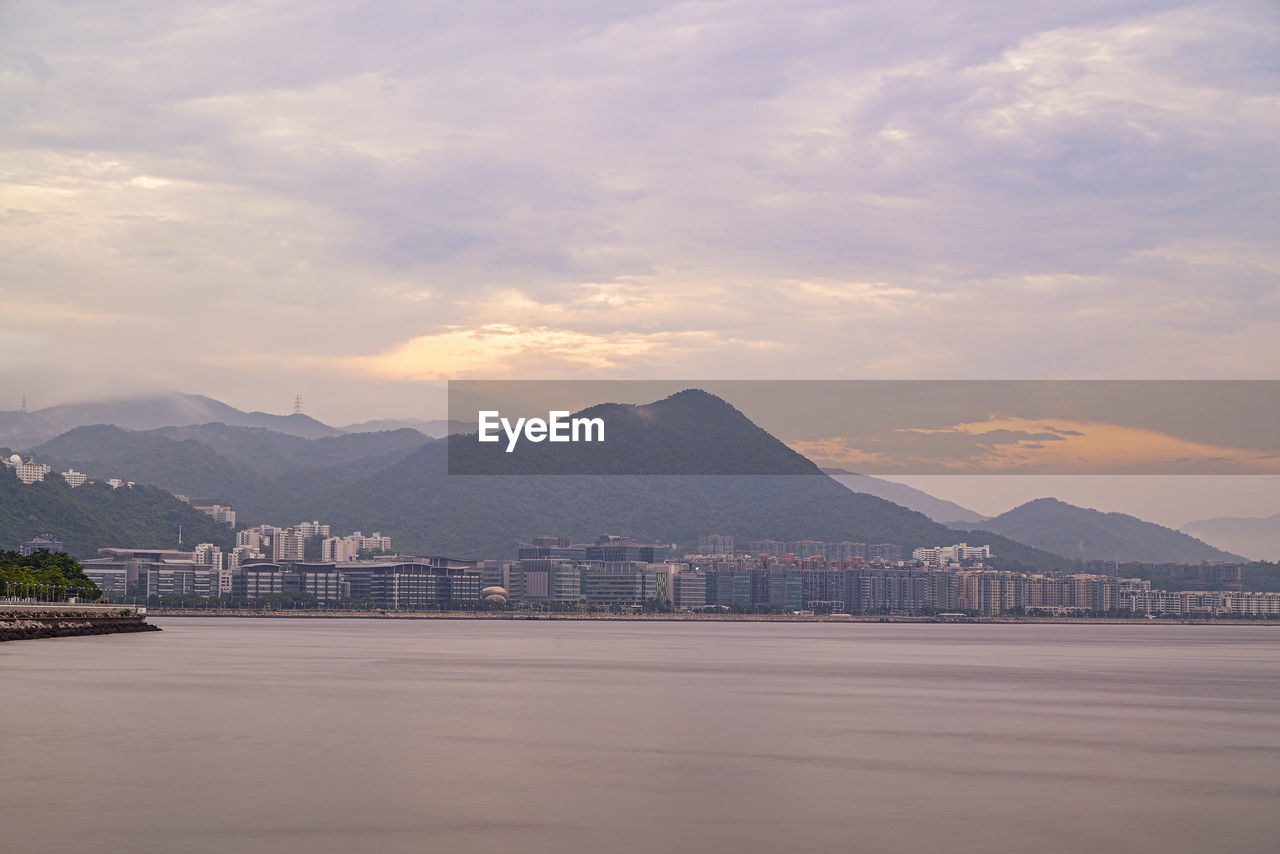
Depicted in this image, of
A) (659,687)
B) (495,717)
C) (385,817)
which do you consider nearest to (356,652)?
(659,687)

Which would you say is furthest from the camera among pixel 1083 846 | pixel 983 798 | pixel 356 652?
pixel 356 652

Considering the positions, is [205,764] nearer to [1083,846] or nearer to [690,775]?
[690,775]

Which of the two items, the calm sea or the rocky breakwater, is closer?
the calm sea

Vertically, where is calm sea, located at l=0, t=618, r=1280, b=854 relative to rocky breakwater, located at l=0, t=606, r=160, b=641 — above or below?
above

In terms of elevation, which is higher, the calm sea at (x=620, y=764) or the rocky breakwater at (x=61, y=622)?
the calm sea at (x=620, y=764)
